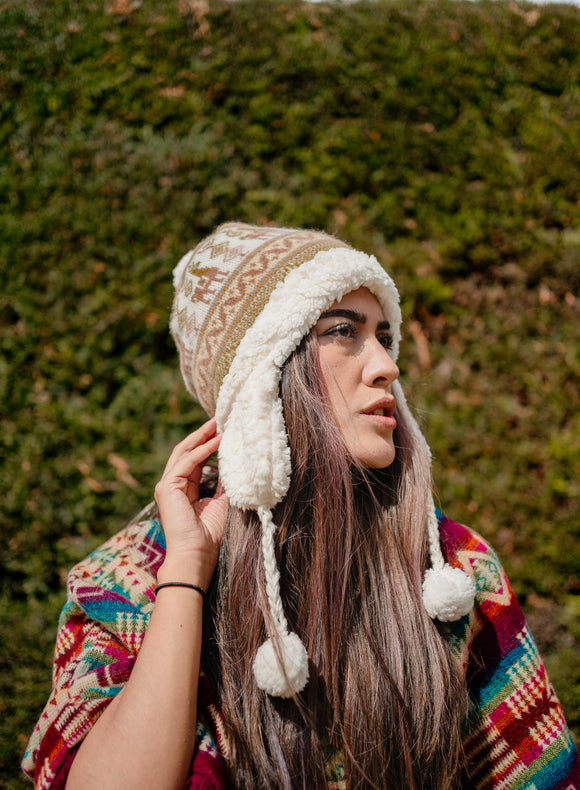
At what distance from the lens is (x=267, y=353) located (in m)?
1.71

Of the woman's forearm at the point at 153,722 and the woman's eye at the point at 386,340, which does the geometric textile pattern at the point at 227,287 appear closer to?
the woman's eye at the point at 386,340

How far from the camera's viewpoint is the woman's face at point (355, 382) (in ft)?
5.75

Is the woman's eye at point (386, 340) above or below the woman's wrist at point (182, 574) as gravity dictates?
above

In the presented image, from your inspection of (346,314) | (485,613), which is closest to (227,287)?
(346,314)

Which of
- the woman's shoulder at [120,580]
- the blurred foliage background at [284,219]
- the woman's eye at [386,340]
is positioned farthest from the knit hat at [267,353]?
the blurred foliage background at [284,219]

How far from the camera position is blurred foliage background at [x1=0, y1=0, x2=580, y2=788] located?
313cm

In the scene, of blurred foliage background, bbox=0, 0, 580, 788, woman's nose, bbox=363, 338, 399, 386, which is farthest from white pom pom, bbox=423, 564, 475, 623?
blurred foliage background, bbox=0, 0, 580, 788

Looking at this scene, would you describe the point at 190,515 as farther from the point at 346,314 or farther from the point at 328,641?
the point at 346,314

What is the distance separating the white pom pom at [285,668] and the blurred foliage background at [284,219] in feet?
5.93

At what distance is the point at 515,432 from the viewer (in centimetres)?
337

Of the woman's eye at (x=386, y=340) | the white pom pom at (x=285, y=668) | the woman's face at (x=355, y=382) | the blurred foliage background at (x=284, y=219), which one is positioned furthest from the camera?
the blurred foliage background at (x=284, y=219)

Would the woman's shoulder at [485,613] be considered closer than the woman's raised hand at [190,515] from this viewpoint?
No

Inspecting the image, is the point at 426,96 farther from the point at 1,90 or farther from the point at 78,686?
the point at 78,686

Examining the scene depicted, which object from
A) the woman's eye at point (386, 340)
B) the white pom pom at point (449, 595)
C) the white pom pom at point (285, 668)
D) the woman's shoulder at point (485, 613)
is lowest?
the woman's shoulder at point (485, 613)
